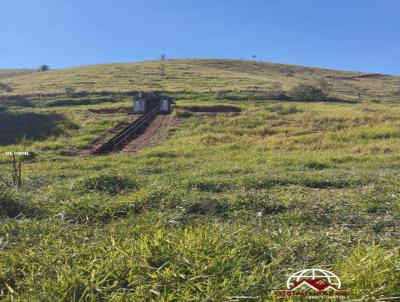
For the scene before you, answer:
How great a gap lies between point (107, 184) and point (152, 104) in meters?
32.3

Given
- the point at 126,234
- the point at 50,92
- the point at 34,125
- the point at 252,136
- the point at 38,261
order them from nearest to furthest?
1. the point at 38,261
2. the point at 126,234
3. the point at 252,136
4. the point at 34,125
5. the point at 50,92

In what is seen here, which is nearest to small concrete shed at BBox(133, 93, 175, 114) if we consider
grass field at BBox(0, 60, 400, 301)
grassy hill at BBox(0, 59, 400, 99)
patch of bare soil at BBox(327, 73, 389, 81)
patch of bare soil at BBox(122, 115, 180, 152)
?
patch of bare soil at BBox(122, 115, 180, 152)

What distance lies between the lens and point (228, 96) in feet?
167

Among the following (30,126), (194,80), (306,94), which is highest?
(194,80)

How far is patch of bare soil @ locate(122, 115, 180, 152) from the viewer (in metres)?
25.9

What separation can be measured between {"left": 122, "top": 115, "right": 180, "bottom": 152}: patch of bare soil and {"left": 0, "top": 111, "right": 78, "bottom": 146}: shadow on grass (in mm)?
6084

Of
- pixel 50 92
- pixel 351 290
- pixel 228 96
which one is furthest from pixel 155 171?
pixel 50 92

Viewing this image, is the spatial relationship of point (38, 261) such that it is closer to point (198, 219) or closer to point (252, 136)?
point (198, 219)

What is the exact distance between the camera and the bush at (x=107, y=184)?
32.9ft

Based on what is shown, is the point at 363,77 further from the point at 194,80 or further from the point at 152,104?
the point at 152,104

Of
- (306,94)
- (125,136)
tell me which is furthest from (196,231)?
(306,94)

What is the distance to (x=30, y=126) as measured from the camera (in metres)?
32.1

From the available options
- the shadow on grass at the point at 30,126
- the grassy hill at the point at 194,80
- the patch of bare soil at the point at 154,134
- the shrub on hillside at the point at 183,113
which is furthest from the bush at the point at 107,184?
the grassy hill at the point at 194,80

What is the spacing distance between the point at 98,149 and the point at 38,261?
785 inches
